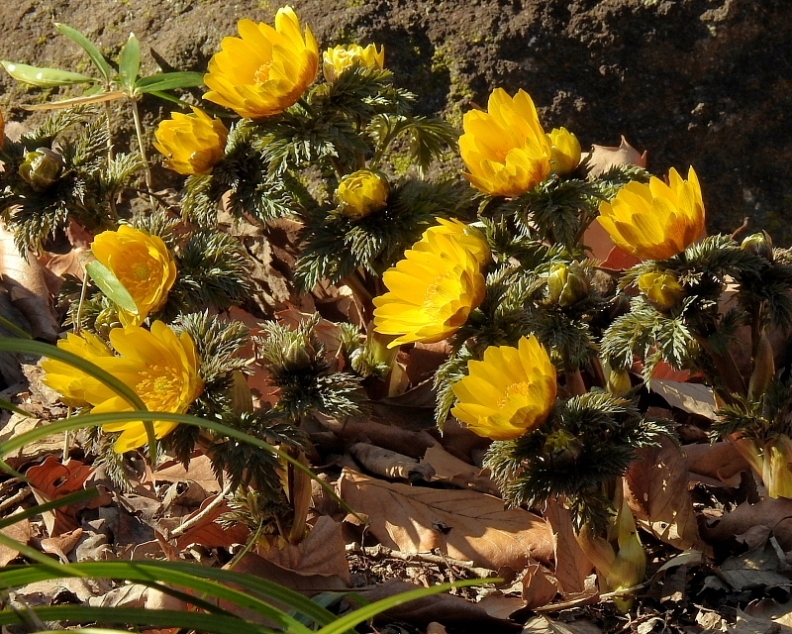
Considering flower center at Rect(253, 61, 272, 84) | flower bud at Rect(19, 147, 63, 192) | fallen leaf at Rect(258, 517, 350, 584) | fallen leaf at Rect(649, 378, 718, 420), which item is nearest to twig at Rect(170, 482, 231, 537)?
fallen leaf at Rect(258, 517, 350, 584)

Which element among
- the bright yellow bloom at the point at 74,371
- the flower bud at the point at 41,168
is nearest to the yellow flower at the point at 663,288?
the bright yellow bloom at the point at 74,371

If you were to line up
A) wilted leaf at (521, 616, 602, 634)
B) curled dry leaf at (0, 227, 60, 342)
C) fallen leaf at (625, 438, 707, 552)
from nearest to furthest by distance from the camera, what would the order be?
1. wilted leaf at (521, 616, 602, 634)
2. fallen leaf at (625, 438, 707, 552)
3. curled dry leaf at (0, 227, 60, 342)

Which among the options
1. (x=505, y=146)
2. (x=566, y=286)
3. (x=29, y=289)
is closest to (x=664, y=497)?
(x=566, y=286)

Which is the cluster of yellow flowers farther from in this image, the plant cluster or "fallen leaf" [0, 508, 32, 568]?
"fallen leaf" [0, 508, 32, 568]

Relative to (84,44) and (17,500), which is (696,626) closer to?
(17,500)

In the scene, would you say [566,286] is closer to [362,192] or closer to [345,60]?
[362,192]

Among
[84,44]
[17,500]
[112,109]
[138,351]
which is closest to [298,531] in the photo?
[138,351]
